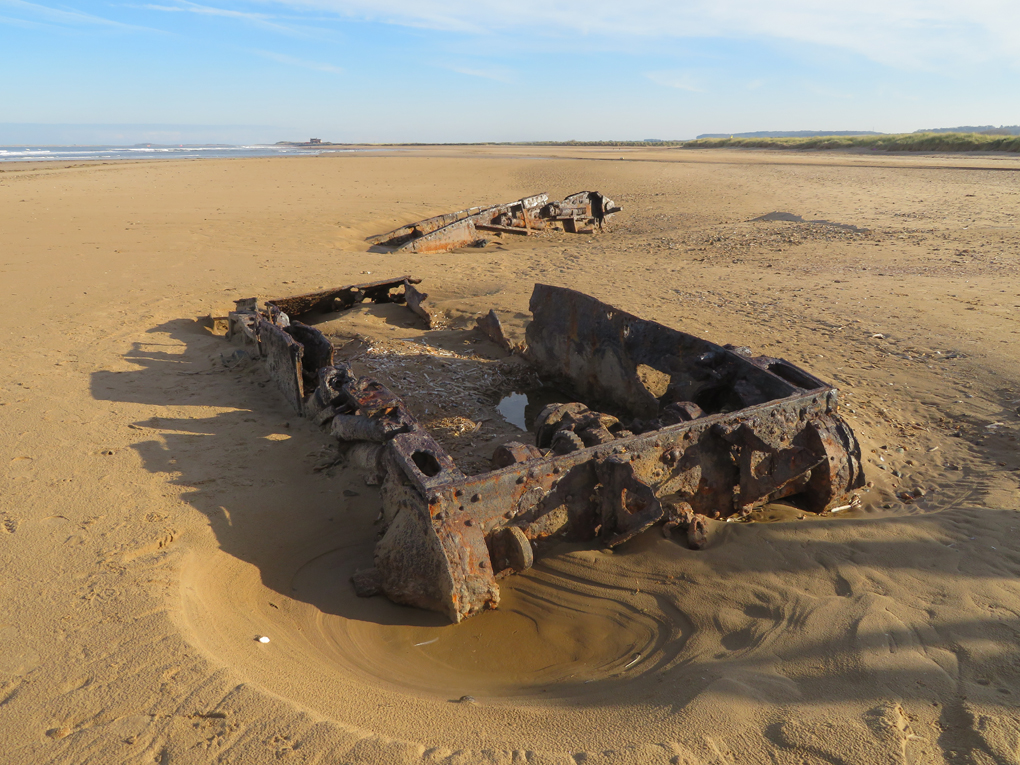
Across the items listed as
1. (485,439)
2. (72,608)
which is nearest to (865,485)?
(485,439)

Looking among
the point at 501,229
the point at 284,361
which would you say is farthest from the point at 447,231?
the point at 284,361

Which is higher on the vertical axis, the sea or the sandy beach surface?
the sea

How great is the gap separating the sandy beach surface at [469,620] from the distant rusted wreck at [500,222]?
443cm

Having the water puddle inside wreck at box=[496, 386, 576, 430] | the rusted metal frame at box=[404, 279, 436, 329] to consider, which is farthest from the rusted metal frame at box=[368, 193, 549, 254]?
the water puddle inside wreck at box=[496, 386, 576, 430]

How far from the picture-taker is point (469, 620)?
2.78 meters

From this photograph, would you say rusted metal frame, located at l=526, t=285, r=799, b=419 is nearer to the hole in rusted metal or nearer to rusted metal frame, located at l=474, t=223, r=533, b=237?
the hole in rusted metal

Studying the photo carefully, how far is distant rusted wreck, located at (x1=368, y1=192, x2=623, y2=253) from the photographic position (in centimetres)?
1177

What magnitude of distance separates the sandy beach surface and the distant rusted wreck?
4431mm

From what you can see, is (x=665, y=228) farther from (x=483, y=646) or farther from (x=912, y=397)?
(x=483, y=646)

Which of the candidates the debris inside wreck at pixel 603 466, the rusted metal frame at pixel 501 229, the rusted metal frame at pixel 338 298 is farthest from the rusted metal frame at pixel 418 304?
the rusted metal frame at pixel 501 229

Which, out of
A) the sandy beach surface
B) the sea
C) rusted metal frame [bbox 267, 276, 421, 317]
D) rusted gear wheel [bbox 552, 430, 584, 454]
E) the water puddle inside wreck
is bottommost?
the water puddle inside wreck

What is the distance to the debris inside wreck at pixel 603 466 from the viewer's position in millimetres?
2752

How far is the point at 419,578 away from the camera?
277 cm

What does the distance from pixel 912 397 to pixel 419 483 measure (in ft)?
14.6
